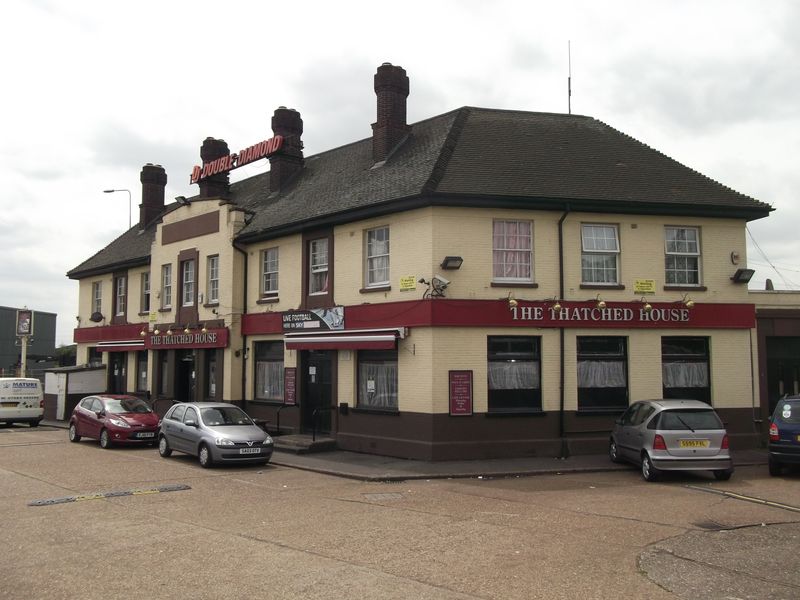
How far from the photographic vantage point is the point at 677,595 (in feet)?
22.2

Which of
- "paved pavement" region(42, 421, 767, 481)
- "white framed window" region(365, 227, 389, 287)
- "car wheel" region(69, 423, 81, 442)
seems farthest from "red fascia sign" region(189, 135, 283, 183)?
→ "paved pavement" region(42, 421, 767, 481)

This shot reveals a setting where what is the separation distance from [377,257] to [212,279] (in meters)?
8.44

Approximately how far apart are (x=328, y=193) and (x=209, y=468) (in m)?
9.16

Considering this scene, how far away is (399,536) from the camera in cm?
899

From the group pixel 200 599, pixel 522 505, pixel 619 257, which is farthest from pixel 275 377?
pixel 200 599

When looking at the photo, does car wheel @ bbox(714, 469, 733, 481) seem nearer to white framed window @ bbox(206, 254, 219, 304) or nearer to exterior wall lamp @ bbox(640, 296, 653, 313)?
exterior wall lamp @ bbox(640, 296, 653, 313)

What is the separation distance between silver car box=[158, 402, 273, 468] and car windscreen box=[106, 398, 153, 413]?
9.53 ft

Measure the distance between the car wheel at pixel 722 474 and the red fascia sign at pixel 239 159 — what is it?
58.3 feet

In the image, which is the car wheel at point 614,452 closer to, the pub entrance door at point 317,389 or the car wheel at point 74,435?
the pub entrance door at point 317,389

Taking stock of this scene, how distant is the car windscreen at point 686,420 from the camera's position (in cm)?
1359

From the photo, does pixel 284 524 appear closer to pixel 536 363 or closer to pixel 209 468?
pixel 209 468

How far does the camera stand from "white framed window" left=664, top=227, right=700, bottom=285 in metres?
18.2

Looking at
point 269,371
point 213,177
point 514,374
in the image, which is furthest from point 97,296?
point 514,374

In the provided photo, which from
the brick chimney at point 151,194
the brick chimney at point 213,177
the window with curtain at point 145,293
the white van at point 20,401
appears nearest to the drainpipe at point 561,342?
the brick chimney at point 213,177
